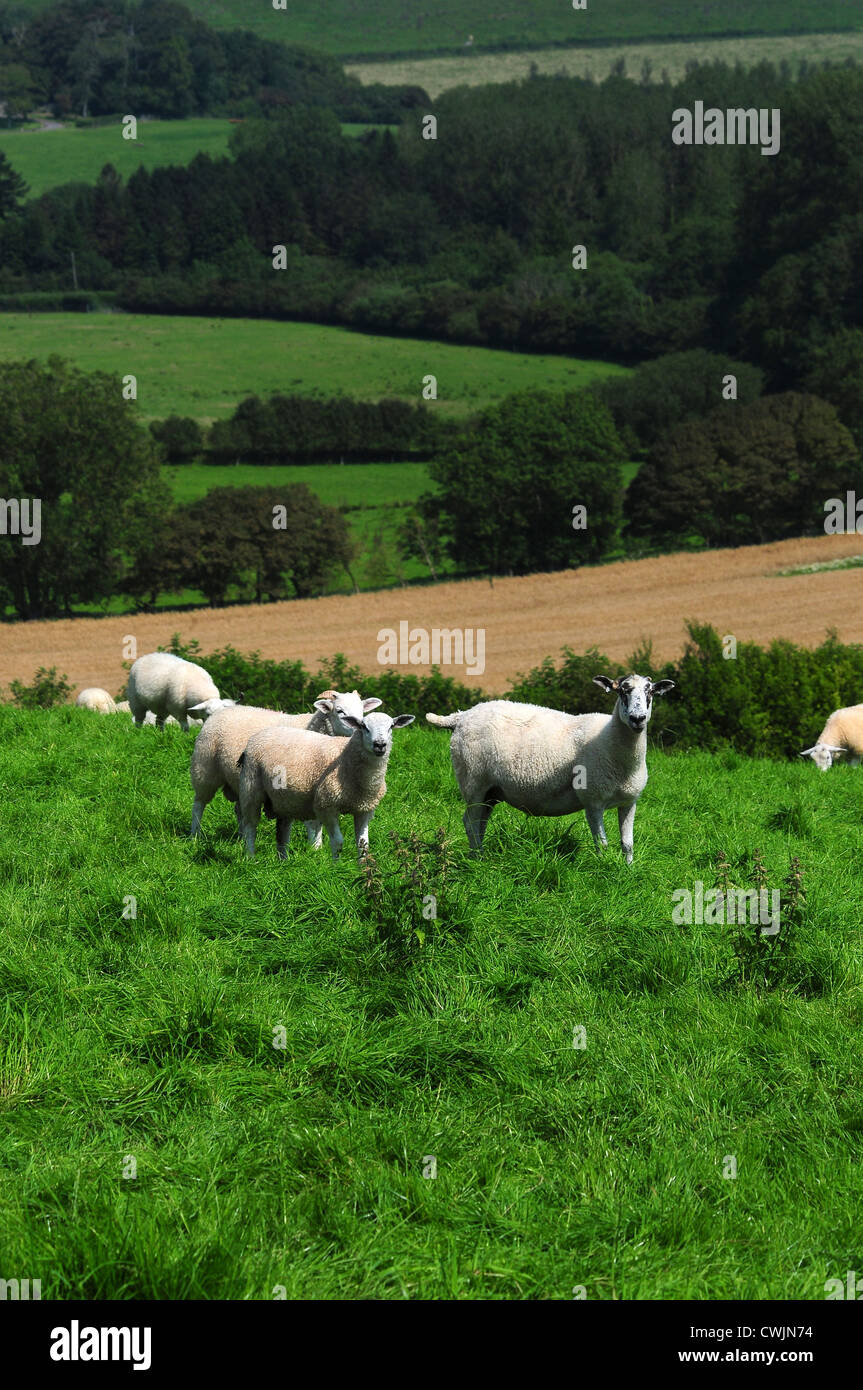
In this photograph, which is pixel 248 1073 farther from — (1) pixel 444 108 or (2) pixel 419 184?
(1) pixel 444 108

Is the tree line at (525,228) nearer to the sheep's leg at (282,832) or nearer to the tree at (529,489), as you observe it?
the tree at (529,489)

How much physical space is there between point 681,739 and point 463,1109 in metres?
15.1

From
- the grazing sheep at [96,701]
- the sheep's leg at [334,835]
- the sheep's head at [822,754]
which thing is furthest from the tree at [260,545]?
the sheep's leg at [334,835]

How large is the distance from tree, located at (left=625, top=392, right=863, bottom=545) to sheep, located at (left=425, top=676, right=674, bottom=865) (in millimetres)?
52967

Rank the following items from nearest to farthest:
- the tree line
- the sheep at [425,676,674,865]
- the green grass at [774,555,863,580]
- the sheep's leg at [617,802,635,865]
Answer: the sheep's leg at [617,802,635,865] < the sheep at [425,676,674,865] < the green grass at [774,555,863,580] < the tree line

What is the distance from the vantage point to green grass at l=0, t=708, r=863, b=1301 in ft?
17.2

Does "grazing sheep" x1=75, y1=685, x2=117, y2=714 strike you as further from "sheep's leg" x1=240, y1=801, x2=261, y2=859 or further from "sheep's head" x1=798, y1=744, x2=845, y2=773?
"sheep's leg" x1=240, y1=801, x2=261, y2=859

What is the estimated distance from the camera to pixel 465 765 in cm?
1095

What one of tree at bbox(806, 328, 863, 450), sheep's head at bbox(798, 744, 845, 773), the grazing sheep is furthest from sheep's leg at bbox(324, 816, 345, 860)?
tree at bbox(806, 328, 863, 450)

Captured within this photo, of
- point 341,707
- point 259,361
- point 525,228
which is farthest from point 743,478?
point 525,228

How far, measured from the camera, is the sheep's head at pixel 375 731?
32.4 ft

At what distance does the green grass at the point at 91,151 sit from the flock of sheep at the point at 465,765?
168963 mm

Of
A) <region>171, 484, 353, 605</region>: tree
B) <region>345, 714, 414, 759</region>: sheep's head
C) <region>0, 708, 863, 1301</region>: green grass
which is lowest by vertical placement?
<region>0, 708, 863, 1301</region>: green grass

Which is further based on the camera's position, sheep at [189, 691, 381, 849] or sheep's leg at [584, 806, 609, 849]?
sheep at [189, 691, 381, 849]
